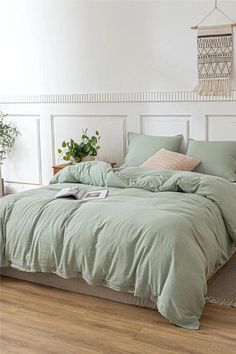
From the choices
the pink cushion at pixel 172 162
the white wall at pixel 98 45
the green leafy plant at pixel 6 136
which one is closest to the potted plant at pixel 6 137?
the green leafy plant at pixel 6 136

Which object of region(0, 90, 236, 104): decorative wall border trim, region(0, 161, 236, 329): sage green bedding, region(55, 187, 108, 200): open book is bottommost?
region(0, 161, 236, 329): sage green bedding

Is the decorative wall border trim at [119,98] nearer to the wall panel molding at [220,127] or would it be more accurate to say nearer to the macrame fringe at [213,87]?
the macrame fringe at [213,87]

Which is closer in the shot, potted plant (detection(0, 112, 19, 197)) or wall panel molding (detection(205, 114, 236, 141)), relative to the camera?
wall panel molding (detection(205, 114, 236, 141))

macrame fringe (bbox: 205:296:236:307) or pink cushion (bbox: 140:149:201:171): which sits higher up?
pink cushion (bbox: 140:149:201:171)

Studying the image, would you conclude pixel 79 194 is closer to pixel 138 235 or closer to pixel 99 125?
pixel 138 235

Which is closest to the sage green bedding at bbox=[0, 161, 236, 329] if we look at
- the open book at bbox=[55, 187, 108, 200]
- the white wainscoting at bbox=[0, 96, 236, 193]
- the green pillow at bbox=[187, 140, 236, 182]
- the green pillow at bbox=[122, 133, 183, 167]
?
the open book at bbox=[55, 187, 108, 200]

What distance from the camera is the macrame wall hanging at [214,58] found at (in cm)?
479

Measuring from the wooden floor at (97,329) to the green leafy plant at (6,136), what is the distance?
3.05 metres

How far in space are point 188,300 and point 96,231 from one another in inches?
28.3

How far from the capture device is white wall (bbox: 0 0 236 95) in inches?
197

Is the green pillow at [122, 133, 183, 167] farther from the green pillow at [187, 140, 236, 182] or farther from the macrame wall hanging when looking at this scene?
the macrame wall hanging

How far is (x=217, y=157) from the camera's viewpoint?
458 centimetres

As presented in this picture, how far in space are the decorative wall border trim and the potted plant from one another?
26 cm

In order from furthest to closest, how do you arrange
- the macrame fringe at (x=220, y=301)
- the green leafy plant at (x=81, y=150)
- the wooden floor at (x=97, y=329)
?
the green leafy plant at (x=81, y=150) → the macrame fringe at (x=220, y=301) → the wooden floor at (x=97, y=329)
